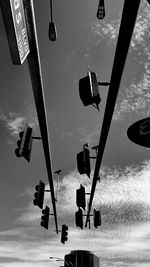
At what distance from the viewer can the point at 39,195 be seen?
9.11 metres

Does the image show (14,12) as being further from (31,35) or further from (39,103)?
(39,103)

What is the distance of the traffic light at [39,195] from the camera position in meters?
8.77

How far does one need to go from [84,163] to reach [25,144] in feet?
9.26

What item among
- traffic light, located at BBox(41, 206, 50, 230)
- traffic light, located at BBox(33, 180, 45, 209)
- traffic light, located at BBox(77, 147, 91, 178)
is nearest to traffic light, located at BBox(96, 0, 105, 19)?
traffic light, located at BBox(77, 147, 91, 178)

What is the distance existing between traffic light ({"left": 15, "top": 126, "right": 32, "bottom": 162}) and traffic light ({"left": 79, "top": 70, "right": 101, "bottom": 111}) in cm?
246

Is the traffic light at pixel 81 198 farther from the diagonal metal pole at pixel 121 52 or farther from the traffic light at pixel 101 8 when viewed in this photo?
the traffic light at pixel 101 8

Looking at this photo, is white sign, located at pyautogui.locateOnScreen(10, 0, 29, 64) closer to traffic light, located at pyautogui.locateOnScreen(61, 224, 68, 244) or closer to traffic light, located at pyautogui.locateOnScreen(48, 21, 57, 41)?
traffic light, located at pyautogui.locateOnScreen(48, 21, 57, 41)

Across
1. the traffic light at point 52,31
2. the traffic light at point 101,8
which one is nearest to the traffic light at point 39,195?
the traffic light at point 52,31

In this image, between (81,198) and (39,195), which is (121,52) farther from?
(81,198)

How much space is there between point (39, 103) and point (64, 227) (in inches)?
421

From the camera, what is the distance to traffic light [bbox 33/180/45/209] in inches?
345

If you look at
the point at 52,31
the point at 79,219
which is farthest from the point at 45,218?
the point at 52,31

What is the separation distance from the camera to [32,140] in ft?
21.7

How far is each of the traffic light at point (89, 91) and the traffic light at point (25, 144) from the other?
2460mm
